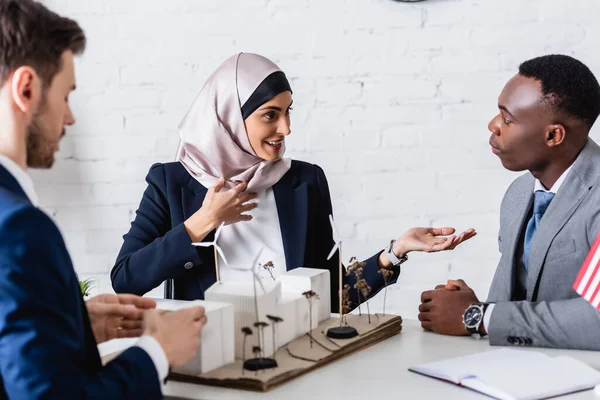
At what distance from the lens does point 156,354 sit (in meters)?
1.25

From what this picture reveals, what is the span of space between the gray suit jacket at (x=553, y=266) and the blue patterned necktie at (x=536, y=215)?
18mm

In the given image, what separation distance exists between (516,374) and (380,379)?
24cm

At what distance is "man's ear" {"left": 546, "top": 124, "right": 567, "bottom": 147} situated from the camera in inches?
80.1

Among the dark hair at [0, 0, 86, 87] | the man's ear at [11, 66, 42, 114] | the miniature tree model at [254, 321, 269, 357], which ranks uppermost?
the dark hair at [0, 0, 86, 87]

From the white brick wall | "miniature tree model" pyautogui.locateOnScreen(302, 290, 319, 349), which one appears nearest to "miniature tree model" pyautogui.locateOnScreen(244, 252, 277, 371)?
"miniature tree model" pyautogui.locateOnScreen(302, 290, 319, 349)

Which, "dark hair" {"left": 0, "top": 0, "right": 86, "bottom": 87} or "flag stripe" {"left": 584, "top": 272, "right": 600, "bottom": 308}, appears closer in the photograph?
"dark hair" {"left": 0, "top": 0, "right": 86, "bottom": 87}

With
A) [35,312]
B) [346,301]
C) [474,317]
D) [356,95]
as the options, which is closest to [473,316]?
[474,317]

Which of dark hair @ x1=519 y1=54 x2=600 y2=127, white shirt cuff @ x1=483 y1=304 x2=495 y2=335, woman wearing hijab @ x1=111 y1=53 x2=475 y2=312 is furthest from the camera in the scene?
woman wearing hijab @ x1=111 y1=53 x2=475 y2=312

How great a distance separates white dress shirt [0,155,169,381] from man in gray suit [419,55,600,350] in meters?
0.74

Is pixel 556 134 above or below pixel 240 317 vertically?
above

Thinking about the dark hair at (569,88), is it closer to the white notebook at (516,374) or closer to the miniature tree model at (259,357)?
the white notebook at (516,374)

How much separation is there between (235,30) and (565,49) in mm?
1200

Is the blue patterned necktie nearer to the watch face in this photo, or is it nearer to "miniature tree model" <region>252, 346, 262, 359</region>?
the watch face

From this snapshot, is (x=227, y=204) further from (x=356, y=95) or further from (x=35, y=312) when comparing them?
(x=35, y=312)
